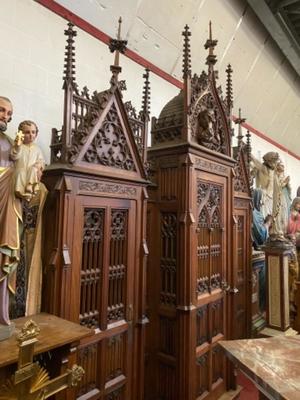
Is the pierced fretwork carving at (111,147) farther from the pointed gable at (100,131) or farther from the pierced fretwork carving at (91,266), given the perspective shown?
the pierced fretwork carving at (91,266)

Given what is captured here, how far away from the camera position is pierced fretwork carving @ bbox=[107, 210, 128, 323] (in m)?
1.93

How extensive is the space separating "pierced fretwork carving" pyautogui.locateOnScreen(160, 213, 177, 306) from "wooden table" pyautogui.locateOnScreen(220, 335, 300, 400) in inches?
32.7

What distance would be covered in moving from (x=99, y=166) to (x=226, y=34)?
2.84m

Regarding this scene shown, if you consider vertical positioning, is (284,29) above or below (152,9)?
above

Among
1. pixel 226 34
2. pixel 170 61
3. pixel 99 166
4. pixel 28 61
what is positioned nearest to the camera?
pixel 99 166

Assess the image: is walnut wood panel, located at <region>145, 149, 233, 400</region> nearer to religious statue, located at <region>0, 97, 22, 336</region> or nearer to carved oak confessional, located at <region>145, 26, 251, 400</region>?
carved oak confessional, located at <region>145, 26, 251, 400</region>

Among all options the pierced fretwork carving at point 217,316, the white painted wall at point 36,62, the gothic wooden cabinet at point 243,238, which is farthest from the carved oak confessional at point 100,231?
the gothic wooden cabinet at point 243,238

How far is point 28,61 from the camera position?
202 cm

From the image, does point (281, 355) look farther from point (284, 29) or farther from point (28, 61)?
point (284, 29)

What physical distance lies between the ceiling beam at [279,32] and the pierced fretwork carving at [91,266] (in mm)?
3161

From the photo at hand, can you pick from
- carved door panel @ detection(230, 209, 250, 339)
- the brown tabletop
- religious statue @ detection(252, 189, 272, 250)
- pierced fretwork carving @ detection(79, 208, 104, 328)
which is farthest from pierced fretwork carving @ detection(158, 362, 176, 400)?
religious statue @ detection(252, 189, 272, 250)

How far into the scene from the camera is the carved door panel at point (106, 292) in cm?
174

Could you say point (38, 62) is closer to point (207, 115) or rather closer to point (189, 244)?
point (207, 115)

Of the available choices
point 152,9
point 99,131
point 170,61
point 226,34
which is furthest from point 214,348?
point 226,34
